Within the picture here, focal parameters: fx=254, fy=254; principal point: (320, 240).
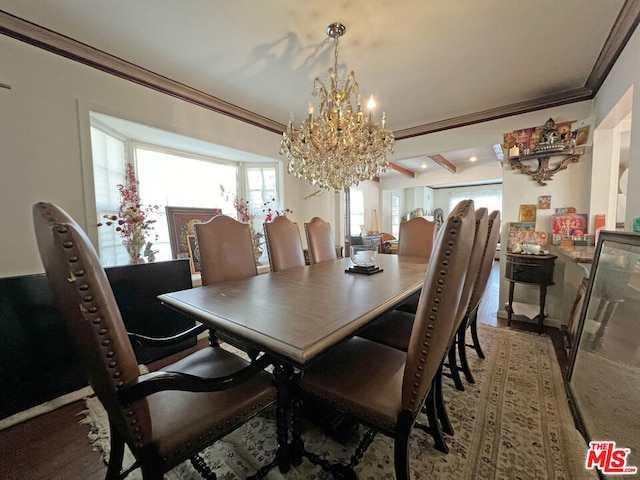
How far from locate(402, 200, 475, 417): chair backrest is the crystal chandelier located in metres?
1.31

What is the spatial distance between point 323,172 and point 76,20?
1856mm

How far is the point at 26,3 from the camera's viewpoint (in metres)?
1.47

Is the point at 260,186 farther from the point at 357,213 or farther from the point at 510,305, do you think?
the point at 357,213

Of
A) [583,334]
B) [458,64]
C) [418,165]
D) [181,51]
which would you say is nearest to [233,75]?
[181,51]

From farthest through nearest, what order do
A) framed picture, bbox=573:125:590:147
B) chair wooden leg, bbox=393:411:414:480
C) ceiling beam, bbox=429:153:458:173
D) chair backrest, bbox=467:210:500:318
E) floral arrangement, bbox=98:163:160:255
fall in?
ceiling beam, bbox=429:153:458:173
framed picture, bbox=573:125:590:147
floral arrangement, bbox=98:163:160:255
chair backrest, bbox=467:210:500:318
chair wooden leg, bbox=393:411:414:480

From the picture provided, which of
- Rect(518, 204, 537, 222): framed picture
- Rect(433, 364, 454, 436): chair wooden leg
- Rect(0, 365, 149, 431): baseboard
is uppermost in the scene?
Rect(518, 204, 537, 222): framed picture

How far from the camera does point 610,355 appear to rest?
1.35 meters

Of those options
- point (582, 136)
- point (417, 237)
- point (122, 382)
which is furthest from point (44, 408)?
point (582, 136)

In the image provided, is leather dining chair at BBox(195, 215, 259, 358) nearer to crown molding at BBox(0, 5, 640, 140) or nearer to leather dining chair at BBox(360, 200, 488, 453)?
leather dining chair at BBox(360, 200, 488, 453)

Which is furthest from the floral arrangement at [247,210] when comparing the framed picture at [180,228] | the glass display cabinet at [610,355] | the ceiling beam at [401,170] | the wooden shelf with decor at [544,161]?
the ceiling beam at [401,170]

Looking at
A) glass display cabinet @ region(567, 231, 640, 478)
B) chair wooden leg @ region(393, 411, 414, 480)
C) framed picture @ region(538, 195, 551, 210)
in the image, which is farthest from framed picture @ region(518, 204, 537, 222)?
chair wooden leg @ region(393, 411, 414, 480)

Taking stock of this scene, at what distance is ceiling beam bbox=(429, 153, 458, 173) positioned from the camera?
196 inches

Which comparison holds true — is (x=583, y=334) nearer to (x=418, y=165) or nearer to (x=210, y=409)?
(x=210, y=409)

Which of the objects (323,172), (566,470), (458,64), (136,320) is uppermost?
(458,64)
